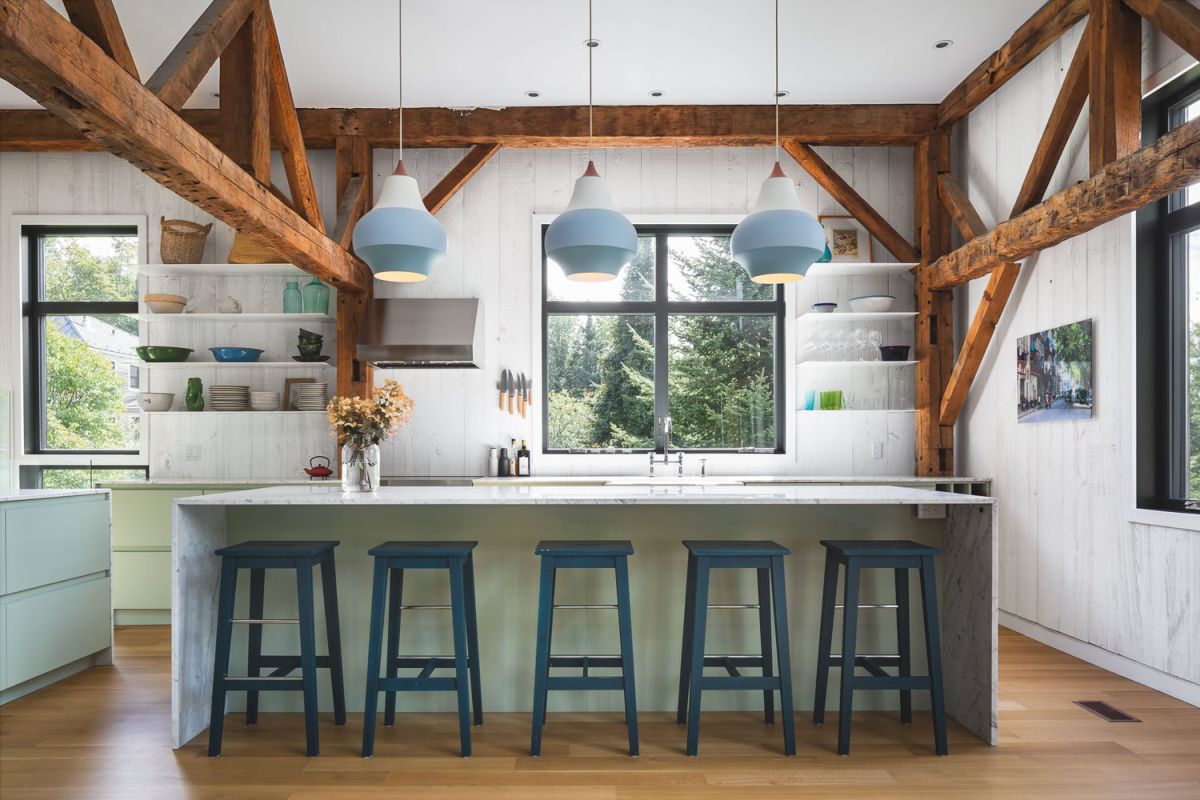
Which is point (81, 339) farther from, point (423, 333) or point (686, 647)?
point (686, 647)

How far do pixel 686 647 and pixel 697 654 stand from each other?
0.32 m

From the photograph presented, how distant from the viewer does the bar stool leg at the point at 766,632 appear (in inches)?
120

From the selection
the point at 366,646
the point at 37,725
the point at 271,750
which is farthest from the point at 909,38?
the point at 37,725

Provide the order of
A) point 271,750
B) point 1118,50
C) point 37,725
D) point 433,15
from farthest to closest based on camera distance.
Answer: point 433,15 → point 1118,50 → point 37,725 → point 271,750

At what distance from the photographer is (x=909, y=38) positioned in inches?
171

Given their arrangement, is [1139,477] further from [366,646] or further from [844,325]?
[366,646]

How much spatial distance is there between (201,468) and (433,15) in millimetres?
3541

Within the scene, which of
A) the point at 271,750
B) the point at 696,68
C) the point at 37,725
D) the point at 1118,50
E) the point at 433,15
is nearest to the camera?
A: the point at 271,750

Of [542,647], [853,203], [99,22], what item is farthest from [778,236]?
[853,203]

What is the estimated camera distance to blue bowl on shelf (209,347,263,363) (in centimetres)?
533

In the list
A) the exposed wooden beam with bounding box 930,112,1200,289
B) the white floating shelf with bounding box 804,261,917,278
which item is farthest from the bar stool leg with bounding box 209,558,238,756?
the white floating shelf with bounding box 804,261,917,278

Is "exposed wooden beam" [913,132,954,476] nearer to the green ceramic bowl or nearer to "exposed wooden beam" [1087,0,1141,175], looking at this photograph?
"exposed wooden beam" [1087,0,1141,175]

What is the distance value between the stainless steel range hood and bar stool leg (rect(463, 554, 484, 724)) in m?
2.25

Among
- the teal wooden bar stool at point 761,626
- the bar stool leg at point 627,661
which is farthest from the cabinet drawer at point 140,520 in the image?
the teal wooden bar stool at point 761,626
